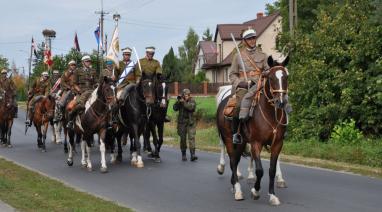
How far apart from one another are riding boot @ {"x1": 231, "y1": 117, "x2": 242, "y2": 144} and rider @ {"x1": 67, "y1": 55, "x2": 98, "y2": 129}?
573 centimetres

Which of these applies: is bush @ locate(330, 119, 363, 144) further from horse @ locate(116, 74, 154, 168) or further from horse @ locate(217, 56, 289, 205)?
horse @ locate(217, 56, 289, 205)

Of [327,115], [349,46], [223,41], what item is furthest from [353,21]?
[223,41]

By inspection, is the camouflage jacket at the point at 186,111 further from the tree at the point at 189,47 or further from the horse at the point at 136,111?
the tree at the point at 189,47

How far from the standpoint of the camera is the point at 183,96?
16.9 meters

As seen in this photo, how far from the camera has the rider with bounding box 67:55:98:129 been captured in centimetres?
1555

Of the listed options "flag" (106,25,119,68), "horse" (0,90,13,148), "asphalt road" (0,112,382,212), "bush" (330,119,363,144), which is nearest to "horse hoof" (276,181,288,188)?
"asphalt road" (0,112,382,212)

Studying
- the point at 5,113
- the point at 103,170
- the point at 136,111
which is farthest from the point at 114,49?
the point at 103,170

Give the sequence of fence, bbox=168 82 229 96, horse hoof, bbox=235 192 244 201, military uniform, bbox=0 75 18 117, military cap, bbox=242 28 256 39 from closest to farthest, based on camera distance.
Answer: horse hoof, bbox=235 192 244 201 → military cap, bbox=242 28 256 39 → military uniform, bbox=0 75 18 117 → fence, bbox=168 82 229 96

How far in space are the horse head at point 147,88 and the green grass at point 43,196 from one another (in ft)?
10.6

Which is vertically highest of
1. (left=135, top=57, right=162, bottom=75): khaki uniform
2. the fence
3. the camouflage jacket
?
the fence

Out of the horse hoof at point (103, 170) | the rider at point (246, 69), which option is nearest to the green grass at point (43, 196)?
the horse hoof at point (103, 170)

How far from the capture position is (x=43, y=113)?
21.3 meters

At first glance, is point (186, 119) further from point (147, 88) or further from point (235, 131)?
point (235, 131)

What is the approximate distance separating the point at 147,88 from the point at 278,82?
5948 millimetres
